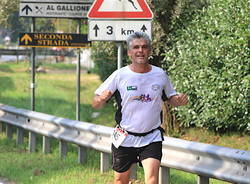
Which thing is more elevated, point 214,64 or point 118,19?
point 118,19

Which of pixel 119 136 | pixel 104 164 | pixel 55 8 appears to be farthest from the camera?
pixel 55 8

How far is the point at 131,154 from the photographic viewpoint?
6.32 m

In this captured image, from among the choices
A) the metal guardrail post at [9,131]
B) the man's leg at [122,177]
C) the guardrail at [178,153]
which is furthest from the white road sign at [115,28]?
the metal guardrail post at [9,131]

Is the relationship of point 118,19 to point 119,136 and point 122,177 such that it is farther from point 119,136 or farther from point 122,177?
point 122,177

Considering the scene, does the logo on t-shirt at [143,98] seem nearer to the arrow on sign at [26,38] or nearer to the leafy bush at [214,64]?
the leafy bush at [214,64]

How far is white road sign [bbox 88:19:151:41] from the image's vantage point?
320 inches

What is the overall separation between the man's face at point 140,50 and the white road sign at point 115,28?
2.02 metres

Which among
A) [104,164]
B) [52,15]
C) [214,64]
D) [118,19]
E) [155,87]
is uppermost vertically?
[118,19]

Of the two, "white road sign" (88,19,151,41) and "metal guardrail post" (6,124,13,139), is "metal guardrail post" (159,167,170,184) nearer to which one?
"white road sign" (88,19,151,41)

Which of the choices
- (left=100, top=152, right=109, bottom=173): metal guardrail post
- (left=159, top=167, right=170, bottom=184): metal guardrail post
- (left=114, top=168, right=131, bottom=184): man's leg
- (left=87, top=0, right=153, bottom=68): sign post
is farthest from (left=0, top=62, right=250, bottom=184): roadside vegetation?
(left=114, top=168, right=131, bottom=184): man's leg

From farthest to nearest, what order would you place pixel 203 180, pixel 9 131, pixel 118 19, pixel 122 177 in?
1. pixel 9 131
2. pixel 118 19
3. pixel 203 180
4. pixel 122 177

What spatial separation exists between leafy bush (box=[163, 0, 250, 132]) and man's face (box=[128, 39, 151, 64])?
6012 millimetres

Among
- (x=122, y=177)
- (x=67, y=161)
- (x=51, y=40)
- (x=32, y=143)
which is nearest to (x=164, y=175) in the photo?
(x=122, y=177)

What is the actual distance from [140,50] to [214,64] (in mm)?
7441
